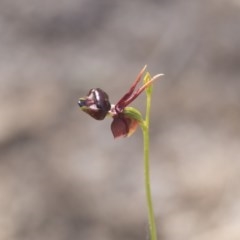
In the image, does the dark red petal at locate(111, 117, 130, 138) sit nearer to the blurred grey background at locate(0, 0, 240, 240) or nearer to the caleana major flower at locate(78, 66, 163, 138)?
the caleana major flower at locate(78, 66, 163, 138)

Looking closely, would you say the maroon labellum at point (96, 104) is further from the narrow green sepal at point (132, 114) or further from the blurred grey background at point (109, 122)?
the blurred grey background at point (109, 122)

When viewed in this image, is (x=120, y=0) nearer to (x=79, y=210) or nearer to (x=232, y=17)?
Result: (x=232, y=17)

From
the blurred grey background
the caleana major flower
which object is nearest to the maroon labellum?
the caleana major flower

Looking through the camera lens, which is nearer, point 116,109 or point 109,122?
point 116,109

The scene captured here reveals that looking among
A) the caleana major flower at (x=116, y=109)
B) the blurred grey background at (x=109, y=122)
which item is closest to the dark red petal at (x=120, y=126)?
the caleana major flower at (x=116, y=109)

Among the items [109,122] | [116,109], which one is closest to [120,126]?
[116,109]

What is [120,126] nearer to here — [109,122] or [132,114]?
[132,114]

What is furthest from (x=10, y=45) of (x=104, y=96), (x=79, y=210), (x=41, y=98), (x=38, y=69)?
(x=104, y=96)
